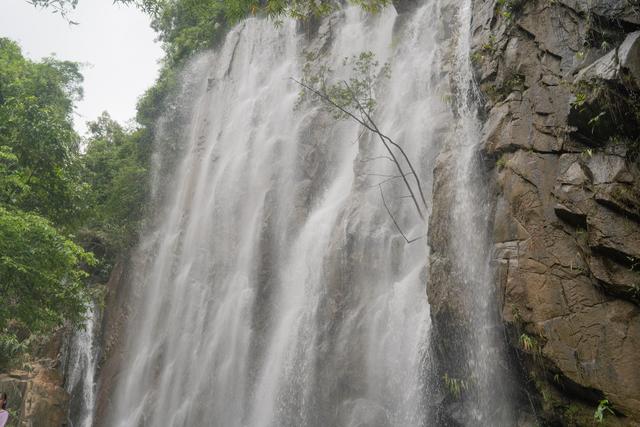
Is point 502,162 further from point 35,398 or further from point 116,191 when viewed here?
point 116,191

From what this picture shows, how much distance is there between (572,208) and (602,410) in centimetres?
241

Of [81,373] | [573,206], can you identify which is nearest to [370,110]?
[573,206]

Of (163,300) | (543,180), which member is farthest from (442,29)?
(163,300)

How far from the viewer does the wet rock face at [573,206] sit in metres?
5.93

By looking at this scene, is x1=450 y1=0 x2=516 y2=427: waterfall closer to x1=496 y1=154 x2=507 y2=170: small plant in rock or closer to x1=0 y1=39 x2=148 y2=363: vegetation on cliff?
x1=496 y1=154 x2=507 y2=170: small plant in rock

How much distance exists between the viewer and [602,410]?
18.7ft

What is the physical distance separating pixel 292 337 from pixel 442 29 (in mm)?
9308

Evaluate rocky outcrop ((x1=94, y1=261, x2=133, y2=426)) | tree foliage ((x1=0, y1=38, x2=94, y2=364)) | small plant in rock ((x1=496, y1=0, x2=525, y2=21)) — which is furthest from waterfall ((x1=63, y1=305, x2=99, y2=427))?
small plant in rock ((x1=496, y1=0, x2=525, y2=21))

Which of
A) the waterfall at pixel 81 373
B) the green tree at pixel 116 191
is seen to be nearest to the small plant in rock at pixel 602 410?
the waterfall at pixel 81 373

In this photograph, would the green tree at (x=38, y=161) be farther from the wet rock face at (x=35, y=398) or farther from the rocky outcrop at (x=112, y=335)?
the rocky outcrop at (x=112, y=335)

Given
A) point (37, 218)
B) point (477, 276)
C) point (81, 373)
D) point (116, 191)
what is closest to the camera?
point (477, 276)

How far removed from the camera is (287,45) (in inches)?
876

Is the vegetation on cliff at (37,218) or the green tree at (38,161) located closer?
the vegetation on cliff at (37,218)

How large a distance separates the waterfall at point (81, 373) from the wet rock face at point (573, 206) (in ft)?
50.6
